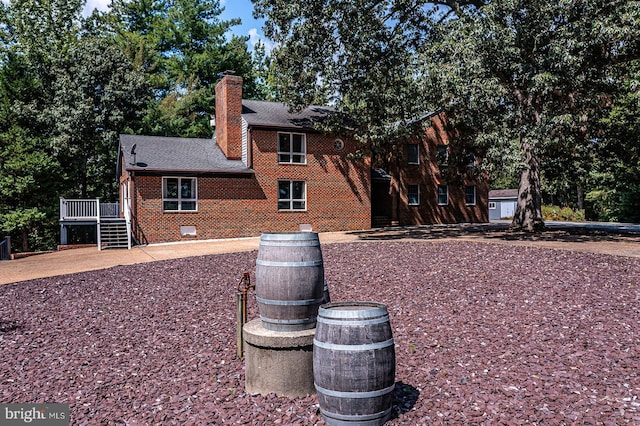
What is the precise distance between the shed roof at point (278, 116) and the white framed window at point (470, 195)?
1144 centimetres

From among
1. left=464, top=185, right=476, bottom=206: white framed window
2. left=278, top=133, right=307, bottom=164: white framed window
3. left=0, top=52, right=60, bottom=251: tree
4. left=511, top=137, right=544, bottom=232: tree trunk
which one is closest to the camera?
left=511, top=137, right=544, bottom=232: tree trunk

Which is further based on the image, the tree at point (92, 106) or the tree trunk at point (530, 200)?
the tree at point (92, 106)

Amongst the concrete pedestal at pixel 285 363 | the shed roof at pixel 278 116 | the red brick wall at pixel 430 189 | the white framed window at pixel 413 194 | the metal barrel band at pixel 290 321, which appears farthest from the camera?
the white framed window at pixel 413 194

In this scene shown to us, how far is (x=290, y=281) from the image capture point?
4555 mm

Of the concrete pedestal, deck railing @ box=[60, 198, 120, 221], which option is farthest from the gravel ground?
deck railing @ box=[60, 198, 120, 221]

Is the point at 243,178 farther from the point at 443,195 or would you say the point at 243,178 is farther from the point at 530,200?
the point at 443,195

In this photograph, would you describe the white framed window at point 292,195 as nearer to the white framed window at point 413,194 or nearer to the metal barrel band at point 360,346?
the white framed window at point 413,194

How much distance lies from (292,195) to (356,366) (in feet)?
66.9

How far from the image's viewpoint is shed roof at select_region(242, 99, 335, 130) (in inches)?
911

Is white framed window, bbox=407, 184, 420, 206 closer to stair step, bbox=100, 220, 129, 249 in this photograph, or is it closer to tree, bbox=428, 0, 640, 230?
tree, bbox=428, 0, 640, 230

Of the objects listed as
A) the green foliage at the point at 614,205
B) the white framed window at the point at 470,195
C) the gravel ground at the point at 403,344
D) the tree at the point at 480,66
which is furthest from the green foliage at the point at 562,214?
the gravel ground at the point at 403,344

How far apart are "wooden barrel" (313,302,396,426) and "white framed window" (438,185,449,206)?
28.1 metres

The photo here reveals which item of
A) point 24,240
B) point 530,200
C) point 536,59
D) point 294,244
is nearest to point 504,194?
point 530,200

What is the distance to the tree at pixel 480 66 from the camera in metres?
14.8
